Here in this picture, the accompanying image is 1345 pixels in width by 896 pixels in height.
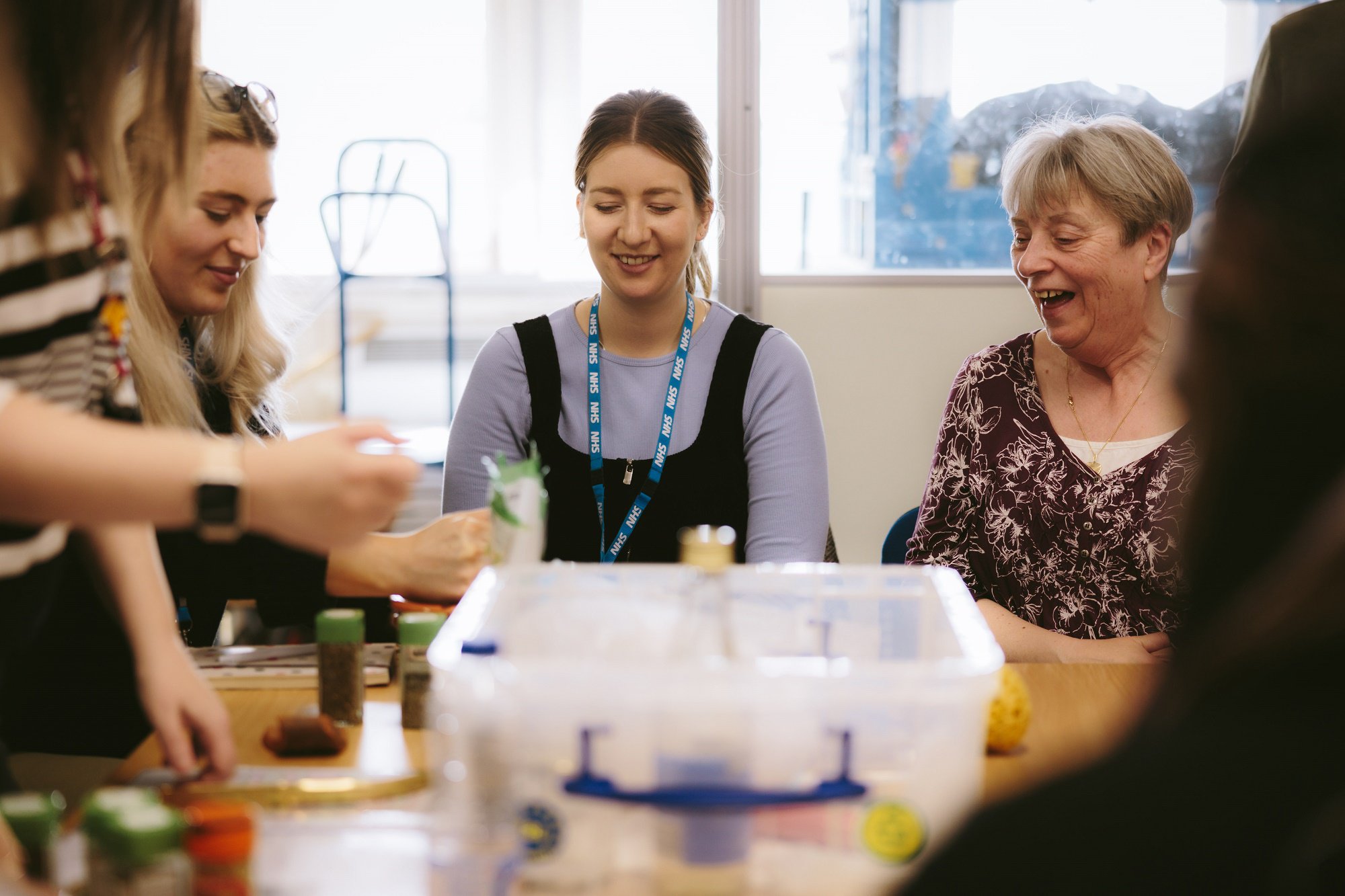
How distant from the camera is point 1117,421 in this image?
194 cm

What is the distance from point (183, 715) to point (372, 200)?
2822mm

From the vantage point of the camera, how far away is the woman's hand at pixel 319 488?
807mm

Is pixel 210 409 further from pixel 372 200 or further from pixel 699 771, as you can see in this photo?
pixel 372 200

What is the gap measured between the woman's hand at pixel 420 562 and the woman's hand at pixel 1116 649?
2.75ft

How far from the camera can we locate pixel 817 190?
3.32 meters

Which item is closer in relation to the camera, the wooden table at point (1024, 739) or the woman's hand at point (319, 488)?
the woman's hand at point (319, 488)

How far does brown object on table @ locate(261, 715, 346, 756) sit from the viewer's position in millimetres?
1172

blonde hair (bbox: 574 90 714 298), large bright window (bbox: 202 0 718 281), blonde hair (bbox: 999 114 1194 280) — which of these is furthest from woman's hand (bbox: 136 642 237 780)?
large bright window (bbox: 202 0 718 281)

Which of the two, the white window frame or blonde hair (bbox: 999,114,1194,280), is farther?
the white window frame

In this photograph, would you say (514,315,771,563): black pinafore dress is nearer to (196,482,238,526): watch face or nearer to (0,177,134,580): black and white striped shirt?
(0,177,134,580): black and white striped shirt

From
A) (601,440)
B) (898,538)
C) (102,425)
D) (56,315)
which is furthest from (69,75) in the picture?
(898,538)

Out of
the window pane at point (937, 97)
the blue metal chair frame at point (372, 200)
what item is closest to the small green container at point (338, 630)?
the window pane at point (937, 97)

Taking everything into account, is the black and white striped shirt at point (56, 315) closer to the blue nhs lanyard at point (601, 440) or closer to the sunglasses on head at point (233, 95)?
the sunglasses on head at point (233, 95)

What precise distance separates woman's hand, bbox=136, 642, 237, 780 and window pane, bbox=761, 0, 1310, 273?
2393 millimetres
